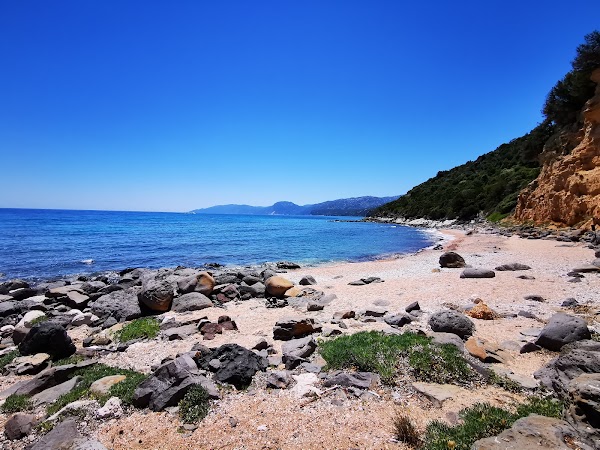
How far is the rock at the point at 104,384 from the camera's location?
22.8 ft

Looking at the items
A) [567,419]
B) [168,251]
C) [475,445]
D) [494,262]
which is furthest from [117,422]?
[168,251]

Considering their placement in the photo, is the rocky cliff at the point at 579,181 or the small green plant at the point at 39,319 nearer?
the small green plant at the point at 39,319

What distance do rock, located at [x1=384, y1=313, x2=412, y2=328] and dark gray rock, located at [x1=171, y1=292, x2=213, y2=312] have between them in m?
8.52

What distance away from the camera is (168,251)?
125ft

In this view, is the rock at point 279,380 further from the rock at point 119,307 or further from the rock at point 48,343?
the rock at point 119,307

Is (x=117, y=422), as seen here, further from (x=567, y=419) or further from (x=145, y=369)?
(x=567, y=419)

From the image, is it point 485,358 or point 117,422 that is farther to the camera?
point 485,358

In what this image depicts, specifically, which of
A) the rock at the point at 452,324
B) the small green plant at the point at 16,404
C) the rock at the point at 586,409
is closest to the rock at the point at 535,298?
the rock at the point at 452,324

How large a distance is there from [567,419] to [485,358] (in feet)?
9.64

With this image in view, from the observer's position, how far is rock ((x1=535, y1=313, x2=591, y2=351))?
8047mm

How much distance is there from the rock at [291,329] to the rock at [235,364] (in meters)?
2.21

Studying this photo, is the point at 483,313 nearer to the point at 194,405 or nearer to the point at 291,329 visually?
the point at 291,329

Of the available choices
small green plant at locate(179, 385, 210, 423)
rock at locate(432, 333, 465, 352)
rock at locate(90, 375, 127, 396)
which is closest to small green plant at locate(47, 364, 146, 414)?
rock at locate(90, 375, 127, 396)

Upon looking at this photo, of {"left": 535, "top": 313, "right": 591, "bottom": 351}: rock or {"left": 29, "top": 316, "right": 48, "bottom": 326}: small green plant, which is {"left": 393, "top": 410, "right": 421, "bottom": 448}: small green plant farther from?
{"left": 29, "top": 316, "right": 48, "bottom": 326}: small green plant
